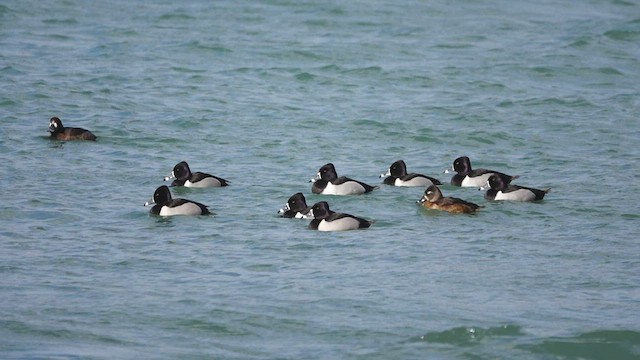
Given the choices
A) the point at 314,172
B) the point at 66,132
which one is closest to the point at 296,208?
the point at 314,172

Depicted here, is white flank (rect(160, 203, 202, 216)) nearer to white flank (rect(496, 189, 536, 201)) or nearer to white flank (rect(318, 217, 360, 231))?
white flank (rect(318, 217, 360, 231))

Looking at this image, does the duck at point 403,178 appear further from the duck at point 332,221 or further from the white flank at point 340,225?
the white flank at point 340,225

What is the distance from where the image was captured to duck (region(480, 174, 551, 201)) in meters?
16.9

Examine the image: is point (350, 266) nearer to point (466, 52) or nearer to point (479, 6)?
point (466, 52)

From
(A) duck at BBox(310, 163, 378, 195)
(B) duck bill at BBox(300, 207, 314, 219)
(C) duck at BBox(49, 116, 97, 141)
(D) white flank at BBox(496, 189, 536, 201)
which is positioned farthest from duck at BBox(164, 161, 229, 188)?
(D) white flank at BBox(496, 189, 536, 201)

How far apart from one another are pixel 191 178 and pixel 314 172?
2.03 meters

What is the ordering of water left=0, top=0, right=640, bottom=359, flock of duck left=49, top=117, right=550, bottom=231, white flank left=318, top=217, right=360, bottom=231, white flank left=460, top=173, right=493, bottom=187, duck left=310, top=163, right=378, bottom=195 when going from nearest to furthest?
water left=0, top=0, right=640, bottom=359, white flank left=318, top=217, right=360, bottom=231, flock of duck left=49, top=117, right=550, bottom=231, duck left=310, top=163, right=378, bottom=195, white flank left=460, top=173, right=493, bottom=187

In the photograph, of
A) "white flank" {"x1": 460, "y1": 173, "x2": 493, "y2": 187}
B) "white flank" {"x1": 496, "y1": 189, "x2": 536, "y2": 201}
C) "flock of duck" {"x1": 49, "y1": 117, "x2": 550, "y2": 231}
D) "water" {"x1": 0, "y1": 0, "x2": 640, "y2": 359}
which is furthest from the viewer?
"white flank" {"x1": 460, "y1": 173, "x2": 493, "y2": 187}

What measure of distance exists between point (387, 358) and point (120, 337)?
2401 millimetres

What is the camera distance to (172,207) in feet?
53.6

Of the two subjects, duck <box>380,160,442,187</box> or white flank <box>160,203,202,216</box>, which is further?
duck <box>380,160,442,187</box>

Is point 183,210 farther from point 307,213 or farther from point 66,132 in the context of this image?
point 66,132

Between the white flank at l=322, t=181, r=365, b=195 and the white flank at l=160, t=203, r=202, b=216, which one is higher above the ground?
the white flank at l=322, t=181, r=365, b=195

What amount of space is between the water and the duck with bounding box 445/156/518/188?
0.29 meters
